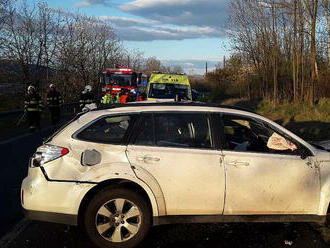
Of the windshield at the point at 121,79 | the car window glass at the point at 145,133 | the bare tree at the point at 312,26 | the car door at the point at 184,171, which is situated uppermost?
the bare tree at the point at 312,26

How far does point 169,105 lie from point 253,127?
1353 millimetres

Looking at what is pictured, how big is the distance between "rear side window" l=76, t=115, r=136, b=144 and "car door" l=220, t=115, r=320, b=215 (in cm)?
116

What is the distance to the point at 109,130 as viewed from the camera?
4.42m

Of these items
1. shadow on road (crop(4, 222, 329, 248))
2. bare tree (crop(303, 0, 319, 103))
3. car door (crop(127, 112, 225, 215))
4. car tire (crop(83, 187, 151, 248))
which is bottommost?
shadow on road (crop(4, 222, 329, 248))

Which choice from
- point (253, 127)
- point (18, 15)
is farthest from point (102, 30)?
point (253, 127)

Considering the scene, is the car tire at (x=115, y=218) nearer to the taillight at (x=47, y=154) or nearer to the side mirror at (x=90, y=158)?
the side mirror at (x=90, y=158)

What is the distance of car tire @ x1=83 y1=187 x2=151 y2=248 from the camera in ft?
13.4

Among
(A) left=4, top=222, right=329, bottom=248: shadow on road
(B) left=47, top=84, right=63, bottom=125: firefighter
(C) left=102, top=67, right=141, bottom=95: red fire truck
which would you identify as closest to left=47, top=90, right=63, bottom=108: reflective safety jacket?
(B) left=47, top=84, right=63, bottom=125: firefighter

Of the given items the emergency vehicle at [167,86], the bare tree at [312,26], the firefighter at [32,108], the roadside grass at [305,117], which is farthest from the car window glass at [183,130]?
the bare tree at [312,26]

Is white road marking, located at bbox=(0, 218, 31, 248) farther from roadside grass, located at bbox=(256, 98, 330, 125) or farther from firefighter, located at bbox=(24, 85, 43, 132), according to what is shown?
roadside grass, located at bbox=(256, 98, 330, 125)

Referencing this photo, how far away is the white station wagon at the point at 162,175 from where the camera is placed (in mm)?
4121

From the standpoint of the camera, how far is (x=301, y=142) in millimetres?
4508

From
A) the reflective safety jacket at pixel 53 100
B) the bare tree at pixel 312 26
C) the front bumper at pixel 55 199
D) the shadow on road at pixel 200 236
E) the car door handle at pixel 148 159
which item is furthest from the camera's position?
the bare tree at pixel 312 26

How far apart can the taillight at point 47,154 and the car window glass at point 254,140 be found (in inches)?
73.5
